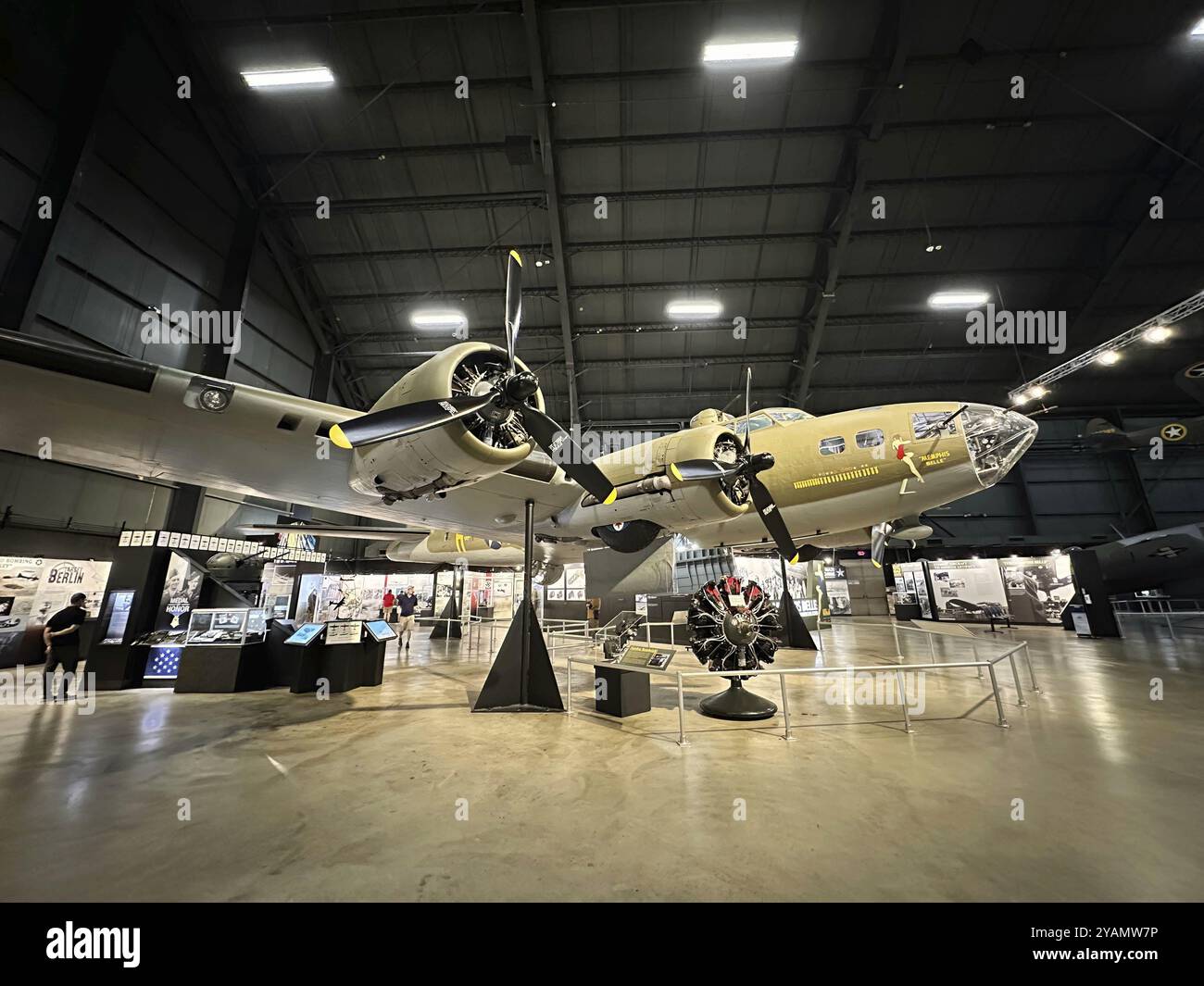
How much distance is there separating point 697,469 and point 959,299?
20023mm

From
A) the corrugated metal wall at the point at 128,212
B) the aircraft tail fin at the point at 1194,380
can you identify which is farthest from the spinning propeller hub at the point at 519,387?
the aircraft tail fin at the point at 1194,380

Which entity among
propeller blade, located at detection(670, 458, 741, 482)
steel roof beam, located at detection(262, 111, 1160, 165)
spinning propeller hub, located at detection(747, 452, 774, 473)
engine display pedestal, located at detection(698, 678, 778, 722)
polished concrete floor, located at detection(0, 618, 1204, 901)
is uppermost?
steel roof beam, located at detection(262, 111, 1160, 165)

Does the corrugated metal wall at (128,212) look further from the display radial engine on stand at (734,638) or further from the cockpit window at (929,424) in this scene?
the cockpit window at (929,424)

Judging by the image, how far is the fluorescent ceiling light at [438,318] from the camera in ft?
65.1

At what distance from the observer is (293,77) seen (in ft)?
44.6

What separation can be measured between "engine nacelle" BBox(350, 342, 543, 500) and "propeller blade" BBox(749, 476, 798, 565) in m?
Result: 4.19

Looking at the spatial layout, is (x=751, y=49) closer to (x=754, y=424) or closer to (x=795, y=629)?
(x=754, y=424)

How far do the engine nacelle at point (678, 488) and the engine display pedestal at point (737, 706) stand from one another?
2.84 meters

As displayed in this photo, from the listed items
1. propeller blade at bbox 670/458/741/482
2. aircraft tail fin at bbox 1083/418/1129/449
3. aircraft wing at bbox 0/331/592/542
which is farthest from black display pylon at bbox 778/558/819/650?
aircraft tail fin at bbox 1083/418/1129/449

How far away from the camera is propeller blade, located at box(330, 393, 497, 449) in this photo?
4703 millimetres

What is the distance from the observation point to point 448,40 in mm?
13328

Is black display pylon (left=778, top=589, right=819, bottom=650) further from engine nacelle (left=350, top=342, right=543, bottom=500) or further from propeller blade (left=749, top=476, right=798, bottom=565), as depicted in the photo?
engine nacelle (left=350, top=342, right=543, bottom=500)

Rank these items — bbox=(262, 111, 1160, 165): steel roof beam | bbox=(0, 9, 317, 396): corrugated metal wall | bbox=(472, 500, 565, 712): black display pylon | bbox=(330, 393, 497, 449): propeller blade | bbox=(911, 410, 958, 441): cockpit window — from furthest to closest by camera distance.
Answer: bbox=(262, 111, 1160, 165): steel roof beam, bbox=(0, 9, 317, 396): corrugated metal wall, bbox=(911, 410, 958, 441): cockpit window, bbox=(472, 500, 565, 712): black display pylon, bbox=(330, 393, 497, 449): propeller blade
